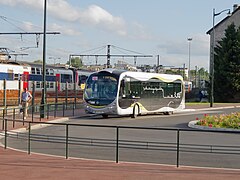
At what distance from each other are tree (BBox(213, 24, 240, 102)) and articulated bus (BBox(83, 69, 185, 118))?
30937 millimetres

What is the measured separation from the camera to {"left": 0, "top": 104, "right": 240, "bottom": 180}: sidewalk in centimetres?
963

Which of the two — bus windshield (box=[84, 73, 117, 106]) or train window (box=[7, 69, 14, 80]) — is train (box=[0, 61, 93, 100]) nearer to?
train window (box=[7, 69, 14, 80])

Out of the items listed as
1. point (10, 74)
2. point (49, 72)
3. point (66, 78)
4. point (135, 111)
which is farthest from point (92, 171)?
point (66, 78)

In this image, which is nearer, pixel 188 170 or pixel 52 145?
pixel 188 170

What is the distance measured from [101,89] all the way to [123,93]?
1.48 meters

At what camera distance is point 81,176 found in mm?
9633

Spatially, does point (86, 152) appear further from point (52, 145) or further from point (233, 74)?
point (233, 74)

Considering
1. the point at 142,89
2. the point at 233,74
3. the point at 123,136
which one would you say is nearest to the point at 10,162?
the point at 123,136

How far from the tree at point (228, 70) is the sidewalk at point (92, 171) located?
→ 54.1 metres

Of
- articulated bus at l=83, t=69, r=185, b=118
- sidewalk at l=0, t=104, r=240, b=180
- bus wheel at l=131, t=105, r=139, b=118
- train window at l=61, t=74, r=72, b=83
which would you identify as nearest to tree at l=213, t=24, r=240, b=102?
train window at l=61, t=74, r=72, b=83

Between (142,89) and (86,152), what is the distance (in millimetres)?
18738

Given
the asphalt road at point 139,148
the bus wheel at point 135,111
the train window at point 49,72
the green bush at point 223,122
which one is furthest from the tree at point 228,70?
the asphalt road at point 139,148

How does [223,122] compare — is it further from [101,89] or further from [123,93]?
[101,89]

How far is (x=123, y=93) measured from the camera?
99.2 ft
